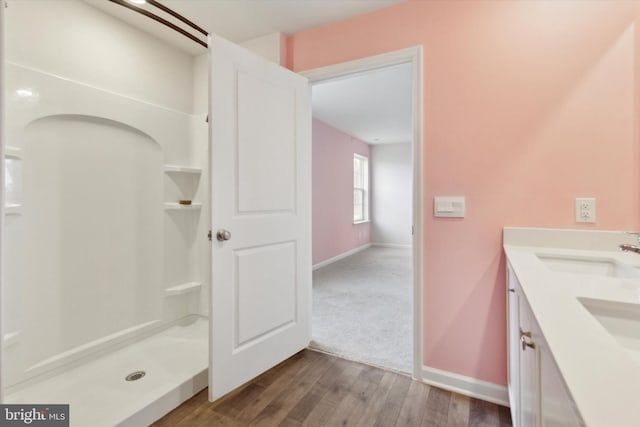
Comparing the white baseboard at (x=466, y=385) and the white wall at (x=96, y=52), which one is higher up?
the white wall at (x=96, y=52)

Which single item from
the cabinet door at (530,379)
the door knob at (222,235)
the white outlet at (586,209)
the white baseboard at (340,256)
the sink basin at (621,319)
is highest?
the white outlet at (586,209)

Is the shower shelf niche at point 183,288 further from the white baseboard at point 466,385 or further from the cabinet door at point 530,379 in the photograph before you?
the cabinet door at point 530,379

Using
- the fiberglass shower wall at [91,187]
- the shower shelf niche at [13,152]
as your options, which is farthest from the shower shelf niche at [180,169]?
the shower shelf niche at [13,152]

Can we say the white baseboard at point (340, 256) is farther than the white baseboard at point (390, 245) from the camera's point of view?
No

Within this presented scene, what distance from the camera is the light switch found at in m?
1.80

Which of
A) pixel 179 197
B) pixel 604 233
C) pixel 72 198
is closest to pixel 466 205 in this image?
pixel 604 233

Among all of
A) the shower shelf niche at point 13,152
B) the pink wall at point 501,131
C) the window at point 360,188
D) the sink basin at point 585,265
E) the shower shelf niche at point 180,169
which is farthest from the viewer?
the window at point 360,188

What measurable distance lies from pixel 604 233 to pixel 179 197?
9.49 feet

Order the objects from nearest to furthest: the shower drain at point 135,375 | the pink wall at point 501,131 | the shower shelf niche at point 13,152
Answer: the pink wall at point 501,131 < the shower shelf niche at point 13,152 < the shower drain at point 135,375

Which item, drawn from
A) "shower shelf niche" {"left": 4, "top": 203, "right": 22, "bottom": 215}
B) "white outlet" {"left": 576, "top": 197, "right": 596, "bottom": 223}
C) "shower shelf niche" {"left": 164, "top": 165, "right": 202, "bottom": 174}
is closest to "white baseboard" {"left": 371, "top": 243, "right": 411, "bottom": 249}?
"shower shelf niche" {"left": 164, "top": 165, "right": 202, "bottom": 174}

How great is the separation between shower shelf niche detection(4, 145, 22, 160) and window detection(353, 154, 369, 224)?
579 centimetres

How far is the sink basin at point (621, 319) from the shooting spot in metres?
0.75

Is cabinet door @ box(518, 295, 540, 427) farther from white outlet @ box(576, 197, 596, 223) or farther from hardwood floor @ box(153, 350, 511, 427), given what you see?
white outlet @ box(576, 197, 596, 223)

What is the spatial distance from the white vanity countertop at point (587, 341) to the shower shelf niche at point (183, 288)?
2.40 m
